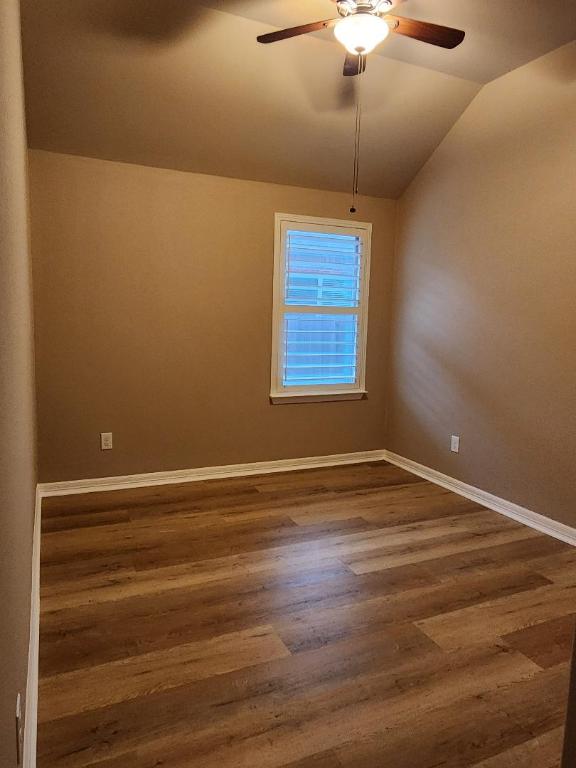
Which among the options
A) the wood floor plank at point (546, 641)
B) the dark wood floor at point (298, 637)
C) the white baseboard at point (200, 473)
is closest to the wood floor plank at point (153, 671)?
the dark wood floor at point (298, 637)

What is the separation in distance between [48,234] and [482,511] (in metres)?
3.48

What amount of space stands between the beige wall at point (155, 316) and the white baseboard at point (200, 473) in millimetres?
56

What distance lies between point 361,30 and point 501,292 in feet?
6.41

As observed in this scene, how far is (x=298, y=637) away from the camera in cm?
208

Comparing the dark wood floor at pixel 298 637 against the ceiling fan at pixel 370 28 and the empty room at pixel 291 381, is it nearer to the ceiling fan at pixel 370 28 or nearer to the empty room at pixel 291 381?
the empty room at pixel 291 381

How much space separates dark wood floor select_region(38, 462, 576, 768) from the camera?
5.15 feet

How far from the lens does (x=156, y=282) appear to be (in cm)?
373

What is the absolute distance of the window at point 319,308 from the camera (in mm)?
4133

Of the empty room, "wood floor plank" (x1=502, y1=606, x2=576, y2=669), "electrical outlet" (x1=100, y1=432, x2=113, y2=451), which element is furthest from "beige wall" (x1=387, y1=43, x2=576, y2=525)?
"electrical outlet" (x1=100, y1=432, x2=113, y2=451)

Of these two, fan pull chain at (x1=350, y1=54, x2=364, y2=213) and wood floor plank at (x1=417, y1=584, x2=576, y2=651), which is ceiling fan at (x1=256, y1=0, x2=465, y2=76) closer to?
fan pull chain at (x1=350, y1=54, x2=364, y2=213)

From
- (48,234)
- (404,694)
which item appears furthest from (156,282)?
(404,694)

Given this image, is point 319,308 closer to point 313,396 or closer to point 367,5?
point 313,396

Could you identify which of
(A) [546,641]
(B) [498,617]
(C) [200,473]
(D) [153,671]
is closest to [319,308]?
(C) [200,473]

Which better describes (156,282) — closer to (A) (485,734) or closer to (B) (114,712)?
(B) (114,712)
